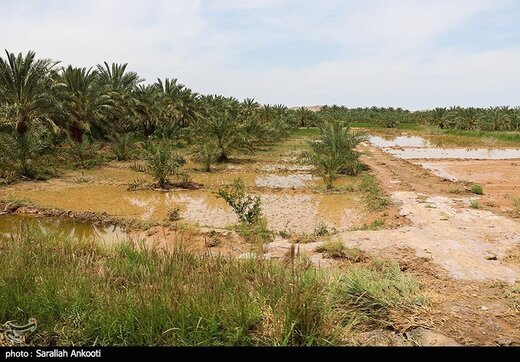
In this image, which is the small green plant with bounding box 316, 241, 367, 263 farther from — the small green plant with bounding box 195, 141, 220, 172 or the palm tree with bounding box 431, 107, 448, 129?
the palm tree with bounding box 431, 107, 448, 129

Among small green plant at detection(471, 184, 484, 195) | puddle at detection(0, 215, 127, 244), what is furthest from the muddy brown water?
puddle at detection(0, 215, 127, 244)

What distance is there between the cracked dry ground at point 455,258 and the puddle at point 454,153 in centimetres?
1453

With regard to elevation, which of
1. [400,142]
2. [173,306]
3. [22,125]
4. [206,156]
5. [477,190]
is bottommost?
[477,190]

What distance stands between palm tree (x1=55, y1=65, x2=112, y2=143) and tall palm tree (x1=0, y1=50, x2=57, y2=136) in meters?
2.99

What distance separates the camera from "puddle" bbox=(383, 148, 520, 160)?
88.5ft

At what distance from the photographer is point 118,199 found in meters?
13.9

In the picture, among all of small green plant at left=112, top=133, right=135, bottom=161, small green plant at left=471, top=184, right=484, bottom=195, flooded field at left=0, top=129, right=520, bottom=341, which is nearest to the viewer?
flooded field at left=0, top=129, right=520, bottom=341

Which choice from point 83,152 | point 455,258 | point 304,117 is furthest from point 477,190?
point 304,117

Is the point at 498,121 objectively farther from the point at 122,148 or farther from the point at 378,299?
the point at 378,299

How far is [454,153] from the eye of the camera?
29.4 metres

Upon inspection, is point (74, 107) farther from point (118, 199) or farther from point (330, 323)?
point (330, 323)

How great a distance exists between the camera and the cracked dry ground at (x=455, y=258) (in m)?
3.85

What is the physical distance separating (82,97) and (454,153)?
86.1 ft
